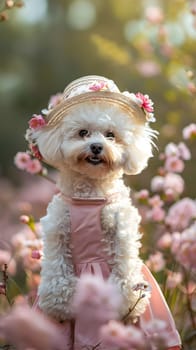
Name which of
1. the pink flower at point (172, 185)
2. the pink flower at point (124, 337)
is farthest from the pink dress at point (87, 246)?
the pink flower at point (172, 185)

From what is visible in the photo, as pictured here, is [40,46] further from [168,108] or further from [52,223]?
[52,223]

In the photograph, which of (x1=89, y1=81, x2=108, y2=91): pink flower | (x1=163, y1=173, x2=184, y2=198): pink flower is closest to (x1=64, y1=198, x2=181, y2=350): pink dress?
(x1=89, y1=81, x2=108, y2=91): pink flower

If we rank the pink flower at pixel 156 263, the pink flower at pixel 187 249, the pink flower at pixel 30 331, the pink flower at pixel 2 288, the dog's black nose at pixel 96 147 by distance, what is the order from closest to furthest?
the pink flower at pixel 30 331
the dog's black nose at pixel 96 147
the pink flower at pixel 2 288
the pink flower at pixel 187 249
the pink flower at pixel 156 263

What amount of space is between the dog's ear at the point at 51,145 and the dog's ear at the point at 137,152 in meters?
0.24

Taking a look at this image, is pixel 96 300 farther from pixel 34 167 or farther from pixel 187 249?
pixel 34 167

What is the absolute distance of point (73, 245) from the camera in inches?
102

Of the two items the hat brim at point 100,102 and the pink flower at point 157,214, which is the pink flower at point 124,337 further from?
the pink flower at point 157,214

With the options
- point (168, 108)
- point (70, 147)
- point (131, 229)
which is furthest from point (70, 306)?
point (168, 108)

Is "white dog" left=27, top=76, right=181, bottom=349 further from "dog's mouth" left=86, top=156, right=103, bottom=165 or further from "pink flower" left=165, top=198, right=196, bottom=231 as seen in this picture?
"pink flower" left=165, top=198, right=196, bottom=231

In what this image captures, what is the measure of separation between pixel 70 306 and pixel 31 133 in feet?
2.12

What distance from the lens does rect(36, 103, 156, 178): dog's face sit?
99.3 inches

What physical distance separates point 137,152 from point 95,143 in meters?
0.21

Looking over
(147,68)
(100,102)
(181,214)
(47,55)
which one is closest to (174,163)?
(181,214)

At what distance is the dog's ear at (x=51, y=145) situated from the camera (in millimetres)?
2611
